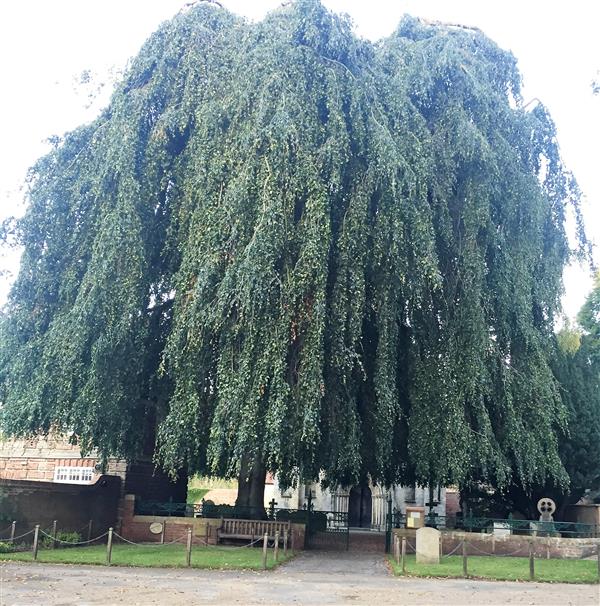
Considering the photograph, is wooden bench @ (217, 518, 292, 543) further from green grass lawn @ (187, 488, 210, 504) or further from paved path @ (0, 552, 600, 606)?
green grass lawn @ (187, 488, 210, 504)

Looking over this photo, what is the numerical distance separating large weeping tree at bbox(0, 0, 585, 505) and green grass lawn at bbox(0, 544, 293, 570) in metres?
2.03

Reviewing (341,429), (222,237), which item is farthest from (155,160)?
(341,429)

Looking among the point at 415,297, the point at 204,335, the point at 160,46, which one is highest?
the point at 160,46

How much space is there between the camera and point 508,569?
1412cm

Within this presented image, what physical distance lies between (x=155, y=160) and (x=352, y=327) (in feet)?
22.1

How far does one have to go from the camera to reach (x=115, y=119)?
17922 millimetres

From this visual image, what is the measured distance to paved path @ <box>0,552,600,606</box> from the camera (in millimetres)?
10070

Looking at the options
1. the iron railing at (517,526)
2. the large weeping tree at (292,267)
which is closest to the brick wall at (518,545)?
the iron railing at (517,526)

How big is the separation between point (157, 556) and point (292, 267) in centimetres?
729

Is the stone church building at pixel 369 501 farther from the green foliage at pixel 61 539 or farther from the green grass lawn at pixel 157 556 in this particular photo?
the green grass lawn at pixel 157 556

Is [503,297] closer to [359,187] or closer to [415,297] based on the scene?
[415,297]

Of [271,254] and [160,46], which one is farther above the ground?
[160,46]

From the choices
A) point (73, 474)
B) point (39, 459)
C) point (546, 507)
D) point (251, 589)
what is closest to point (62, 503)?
point (73, 474)

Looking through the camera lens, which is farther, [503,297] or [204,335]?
[503,297]
